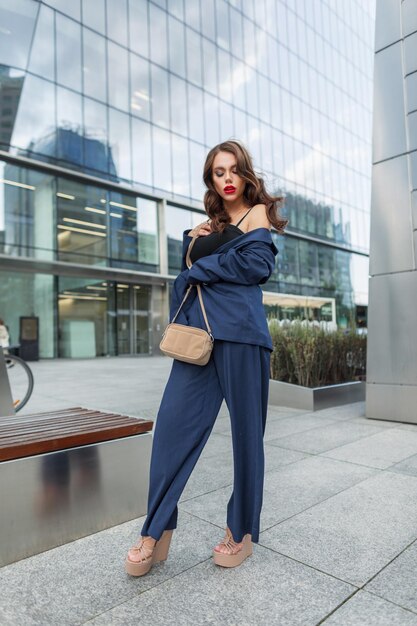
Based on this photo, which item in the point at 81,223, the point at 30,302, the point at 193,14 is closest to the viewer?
the point at 30,302

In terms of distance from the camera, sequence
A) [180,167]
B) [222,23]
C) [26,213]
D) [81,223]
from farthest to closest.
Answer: [222,23], [180,167], [81,223], [26,213]

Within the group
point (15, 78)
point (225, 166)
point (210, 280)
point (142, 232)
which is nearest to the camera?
point (210, 280)

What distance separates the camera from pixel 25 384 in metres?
9.60

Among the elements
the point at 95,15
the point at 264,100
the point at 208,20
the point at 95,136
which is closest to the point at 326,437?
the point at 95,136

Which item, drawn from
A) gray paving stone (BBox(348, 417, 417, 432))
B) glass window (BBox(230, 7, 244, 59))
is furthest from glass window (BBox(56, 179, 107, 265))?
gray paving stone (BBox(348, 417, 417, 432))

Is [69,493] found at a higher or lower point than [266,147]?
lower

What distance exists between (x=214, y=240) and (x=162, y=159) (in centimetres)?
2230

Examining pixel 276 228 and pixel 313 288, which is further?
pixel 313 288

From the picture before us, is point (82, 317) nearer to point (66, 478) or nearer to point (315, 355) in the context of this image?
point (315, 355)

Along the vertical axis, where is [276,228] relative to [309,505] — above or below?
above

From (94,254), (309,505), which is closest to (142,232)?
(94,254)

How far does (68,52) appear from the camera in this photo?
1973 centimetres

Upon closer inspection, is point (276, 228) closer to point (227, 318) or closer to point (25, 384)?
point (227, 318)

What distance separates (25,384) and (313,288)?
25.6 meters
